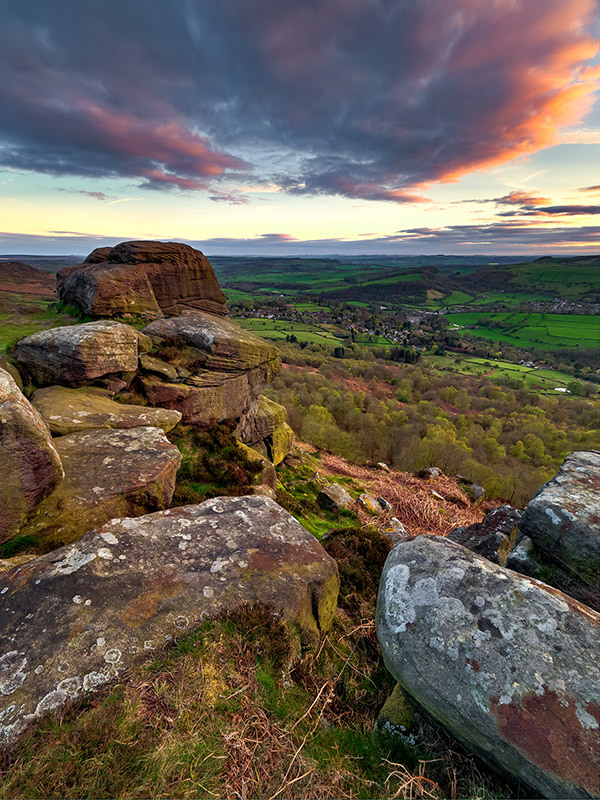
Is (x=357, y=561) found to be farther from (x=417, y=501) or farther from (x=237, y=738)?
(x=417, y=501)

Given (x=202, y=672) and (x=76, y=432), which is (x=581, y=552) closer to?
(x=202, y=672)

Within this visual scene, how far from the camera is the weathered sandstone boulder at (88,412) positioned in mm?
8961

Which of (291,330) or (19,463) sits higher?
(19,463)

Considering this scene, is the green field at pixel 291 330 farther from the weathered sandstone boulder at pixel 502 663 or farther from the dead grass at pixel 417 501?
the weathered sandstone boulder at pixel 502 663

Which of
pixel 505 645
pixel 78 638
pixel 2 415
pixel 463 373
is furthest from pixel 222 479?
pixel 463 373

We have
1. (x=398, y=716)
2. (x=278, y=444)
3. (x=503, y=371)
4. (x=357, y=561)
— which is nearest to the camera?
(x=398, y=716)

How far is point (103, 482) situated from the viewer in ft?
23.7

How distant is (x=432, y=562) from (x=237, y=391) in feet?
40.6

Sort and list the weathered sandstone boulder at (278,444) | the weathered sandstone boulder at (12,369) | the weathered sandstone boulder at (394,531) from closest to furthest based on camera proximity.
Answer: the weathered sandstone boulder at (12,369)
the weathered sandstone boulder at (394,531)
the weathered sandstone boulder at (278,444)

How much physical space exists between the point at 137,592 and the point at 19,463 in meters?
3.33

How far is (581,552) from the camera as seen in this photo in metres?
5.51

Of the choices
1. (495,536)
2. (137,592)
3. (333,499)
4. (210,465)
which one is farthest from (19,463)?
(333,499)

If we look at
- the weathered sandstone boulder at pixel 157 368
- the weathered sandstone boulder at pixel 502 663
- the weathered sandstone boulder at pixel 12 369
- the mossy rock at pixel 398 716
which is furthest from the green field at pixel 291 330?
the mossy rock at pixel 398 716

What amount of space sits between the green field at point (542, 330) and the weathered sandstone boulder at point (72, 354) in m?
176
